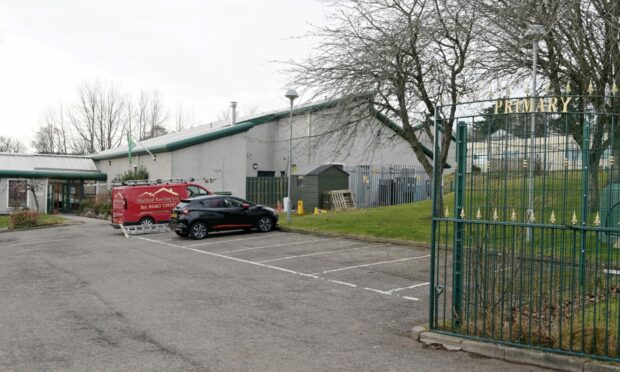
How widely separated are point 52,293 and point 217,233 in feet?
36.7

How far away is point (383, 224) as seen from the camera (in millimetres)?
19312

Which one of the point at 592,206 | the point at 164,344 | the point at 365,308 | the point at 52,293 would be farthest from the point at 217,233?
the point at 592,206

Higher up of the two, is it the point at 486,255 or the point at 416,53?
the point at 416,53

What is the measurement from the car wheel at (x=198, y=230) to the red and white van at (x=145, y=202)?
4083mm

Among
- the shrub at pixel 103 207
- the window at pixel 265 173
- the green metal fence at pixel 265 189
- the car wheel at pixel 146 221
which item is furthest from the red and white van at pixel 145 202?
the window at pixel 265 173

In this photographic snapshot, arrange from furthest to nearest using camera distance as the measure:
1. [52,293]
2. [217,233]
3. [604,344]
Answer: [217,233]
[52,293]
[604,344]

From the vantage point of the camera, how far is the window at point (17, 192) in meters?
37.0

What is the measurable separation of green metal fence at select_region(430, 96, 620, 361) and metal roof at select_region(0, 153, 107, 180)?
1439 inches

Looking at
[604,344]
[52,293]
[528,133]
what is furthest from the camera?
[52,293]

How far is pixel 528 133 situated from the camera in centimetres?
639

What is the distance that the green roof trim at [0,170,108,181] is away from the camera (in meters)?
36.8

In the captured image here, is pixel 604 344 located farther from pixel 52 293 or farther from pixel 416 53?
pixel 416 53

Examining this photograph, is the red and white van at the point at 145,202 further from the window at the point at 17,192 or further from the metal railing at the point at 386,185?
the window at the point at 17,192

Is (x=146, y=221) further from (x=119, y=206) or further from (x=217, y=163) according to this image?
(x=217, y=163)
